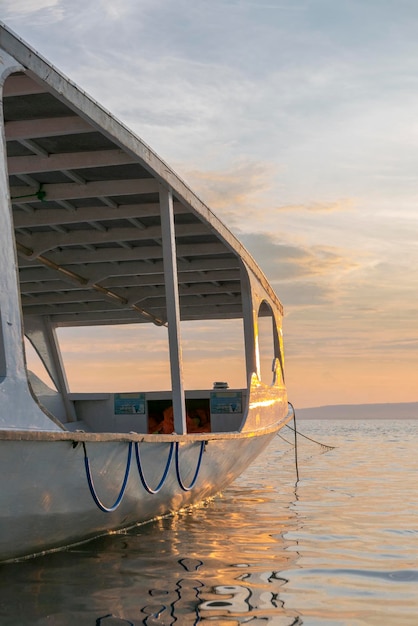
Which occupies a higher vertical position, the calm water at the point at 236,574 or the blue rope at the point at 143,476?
the blue rope at the point at 143,476

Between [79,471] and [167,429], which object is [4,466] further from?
[167,429]

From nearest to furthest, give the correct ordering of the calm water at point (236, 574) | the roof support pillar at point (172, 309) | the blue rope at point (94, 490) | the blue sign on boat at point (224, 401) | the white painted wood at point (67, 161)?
the calm water at point (236, 574), the blue rope at point (94, 490), the white painted wood at point (67, 161), the roof support pillar at point (172, 309), the blue sign on boat at point (224, 401)

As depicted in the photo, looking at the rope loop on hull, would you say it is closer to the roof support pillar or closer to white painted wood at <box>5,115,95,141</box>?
the roof support pillar

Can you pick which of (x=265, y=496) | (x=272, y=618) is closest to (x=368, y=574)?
(x=272, y=618)

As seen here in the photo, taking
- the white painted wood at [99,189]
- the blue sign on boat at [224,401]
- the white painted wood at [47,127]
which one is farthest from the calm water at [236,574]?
the white painted wood at [47,127]

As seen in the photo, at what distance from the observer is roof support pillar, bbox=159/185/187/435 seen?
28.4ft

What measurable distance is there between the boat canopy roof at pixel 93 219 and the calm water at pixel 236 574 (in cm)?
379

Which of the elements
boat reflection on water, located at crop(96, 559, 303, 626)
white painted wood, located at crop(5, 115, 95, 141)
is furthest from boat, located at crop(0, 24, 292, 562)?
boat reflection on water, located at crop(96, 559, 303, 626)

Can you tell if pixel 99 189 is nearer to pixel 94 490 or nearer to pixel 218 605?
pixel 94 490

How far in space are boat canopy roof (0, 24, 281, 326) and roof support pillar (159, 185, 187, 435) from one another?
10.5 inches

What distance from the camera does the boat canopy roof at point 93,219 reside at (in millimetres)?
7332

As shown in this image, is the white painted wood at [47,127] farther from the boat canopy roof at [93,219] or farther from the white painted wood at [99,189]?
the white painted wood at [99,189]

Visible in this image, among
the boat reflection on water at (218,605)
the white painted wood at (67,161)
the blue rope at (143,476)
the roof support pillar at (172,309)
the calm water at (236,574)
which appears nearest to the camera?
the boat reflection on water at (218,605)

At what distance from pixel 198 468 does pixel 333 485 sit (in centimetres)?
Result: 620
